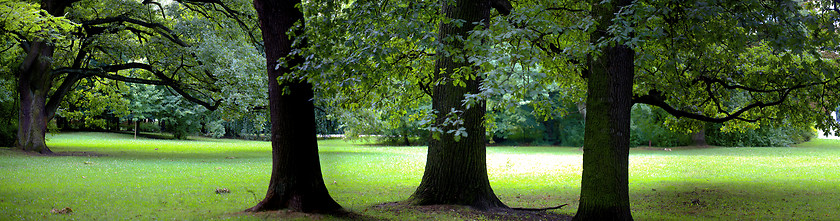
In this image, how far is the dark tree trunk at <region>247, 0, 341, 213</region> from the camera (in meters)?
7.85

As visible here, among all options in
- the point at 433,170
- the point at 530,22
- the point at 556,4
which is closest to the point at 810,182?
the point at 556,4

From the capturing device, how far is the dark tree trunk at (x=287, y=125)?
25.8 feet

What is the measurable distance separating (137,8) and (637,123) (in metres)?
29.1

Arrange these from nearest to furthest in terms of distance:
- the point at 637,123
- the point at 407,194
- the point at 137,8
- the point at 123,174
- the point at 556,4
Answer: the point at 556,4
the point at 407,194
the point at 123,174
the point at 137,8
the point at 637,123

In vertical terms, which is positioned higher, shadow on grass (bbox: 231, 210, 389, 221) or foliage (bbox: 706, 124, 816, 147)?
foliage (bbox: 706, 124, 816, 147)

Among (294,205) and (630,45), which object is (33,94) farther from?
(630,45)

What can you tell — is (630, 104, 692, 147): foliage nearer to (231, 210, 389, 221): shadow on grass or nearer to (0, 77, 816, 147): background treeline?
(0, 77, 816, 147): background treeline

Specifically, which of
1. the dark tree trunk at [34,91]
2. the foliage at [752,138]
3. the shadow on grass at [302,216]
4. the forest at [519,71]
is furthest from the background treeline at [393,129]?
the shadow on grass at [302,216]

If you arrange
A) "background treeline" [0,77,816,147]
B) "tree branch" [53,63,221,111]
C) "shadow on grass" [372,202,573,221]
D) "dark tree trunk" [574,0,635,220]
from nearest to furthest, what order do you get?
1. "dark tree trunk" [574,0,635,220]
2. "shadow on grass" [372,202,573,221]
3. "tree branch" [53,63,221,111]
4. "background treeline" [0,77,816,147]

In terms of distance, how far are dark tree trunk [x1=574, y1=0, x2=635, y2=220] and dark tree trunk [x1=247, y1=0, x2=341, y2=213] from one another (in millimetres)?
3794

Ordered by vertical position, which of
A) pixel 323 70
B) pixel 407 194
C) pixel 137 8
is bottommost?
pixel 407 194

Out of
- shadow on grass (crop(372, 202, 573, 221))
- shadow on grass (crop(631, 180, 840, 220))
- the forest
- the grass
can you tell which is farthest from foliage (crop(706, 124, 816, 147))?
shadow on grass (crop(372, 202, 573, 221))

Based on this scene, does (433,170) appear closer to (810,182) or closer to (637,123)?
(810,182)

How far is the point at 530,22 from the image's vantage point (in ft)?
21.9
